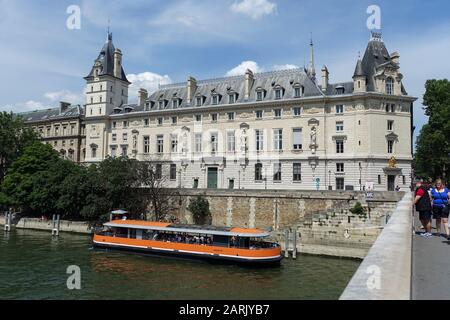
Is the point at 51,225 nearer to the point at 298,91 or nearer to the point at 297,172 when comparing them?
the point at 297,172

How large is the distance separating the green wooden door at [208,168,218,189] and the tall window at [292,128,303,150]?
10.3 metres

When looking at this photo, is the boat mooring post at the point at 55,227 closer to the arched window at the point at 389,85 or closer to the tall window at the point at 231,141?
the tall window at the point at 231,141

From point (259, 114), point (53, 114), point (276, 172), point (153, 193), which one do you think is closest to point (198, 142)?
point (259, 114)

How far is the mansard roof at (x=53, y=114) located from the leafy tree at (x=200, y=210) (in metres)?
33.9

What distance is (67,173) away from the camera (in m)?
48.2

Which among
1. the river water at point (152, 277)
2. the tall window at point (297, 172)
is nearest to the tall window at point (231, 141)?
the tall window at point (297, 172)

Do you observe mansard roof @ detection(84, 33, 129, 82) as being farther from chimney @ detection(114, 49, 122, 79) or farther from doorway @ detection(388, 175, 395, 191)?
doorway @ detection(388, 175, 395, 191)

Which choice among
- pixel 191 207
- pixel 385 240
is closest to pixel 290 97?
pixel 191 207

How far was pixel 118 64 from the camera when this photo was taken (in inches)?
2459

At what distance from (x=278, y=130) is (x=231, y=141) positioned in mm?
6101

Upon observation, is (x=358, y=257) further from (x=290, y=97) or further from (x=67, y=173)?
(x=67, y=173)

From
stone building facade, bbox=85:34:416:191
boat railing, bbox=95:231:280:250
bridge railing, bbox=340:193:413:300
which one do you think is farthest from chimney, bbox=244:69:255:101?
bridge railing, bbox=340:193:413:300

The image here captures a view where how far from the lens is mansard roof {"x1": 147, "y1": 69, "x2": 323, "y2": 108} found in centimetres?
4856

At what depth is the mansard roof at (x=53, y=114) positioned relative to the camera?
6950 centimetres
